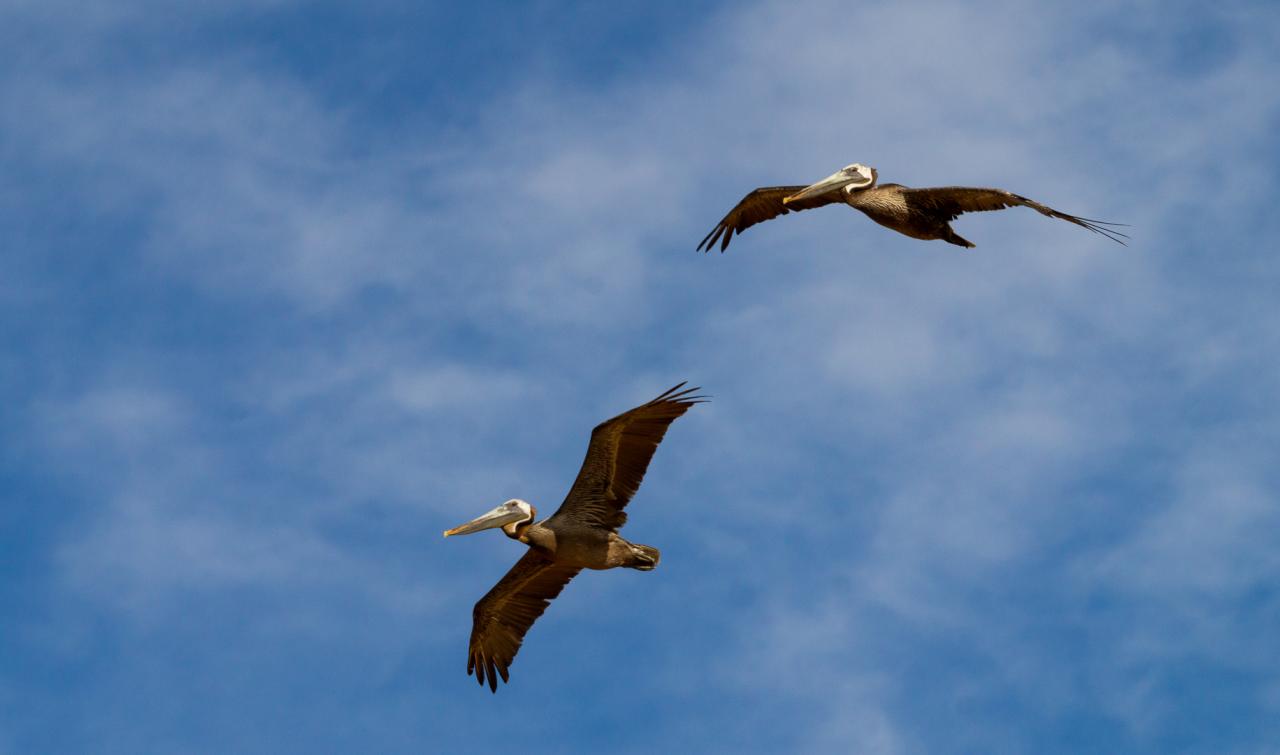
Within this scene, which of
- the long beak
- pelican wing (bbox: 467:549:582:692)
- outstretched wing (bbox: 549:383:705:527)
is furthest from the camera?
the long beak

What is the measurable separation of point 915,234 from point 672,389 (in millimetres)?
4902

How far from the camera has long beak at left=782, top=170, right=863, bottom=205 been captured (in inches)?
838

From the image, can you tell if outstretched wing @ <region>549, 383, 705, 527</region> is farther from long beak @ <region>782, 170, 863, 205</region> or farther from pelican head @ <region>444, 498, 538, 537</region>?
long beak @ <region>782, 170, 863, 205</region>

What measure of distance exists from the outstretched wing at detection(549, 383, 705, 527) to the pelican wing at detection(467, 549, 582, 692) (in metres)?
1.39

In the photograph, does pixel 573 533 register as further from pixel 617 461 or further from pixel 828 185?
pixel 828 185

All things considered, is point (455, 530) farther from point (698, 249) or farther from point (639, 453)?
point (698, 249)

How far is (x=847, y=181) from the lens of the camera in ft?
69.8

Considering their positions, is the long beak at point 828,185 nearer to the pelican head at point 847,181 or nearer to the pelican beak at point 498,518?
the pelican head at point 847,181

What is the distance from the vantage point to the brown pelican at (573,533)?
17.8 metres

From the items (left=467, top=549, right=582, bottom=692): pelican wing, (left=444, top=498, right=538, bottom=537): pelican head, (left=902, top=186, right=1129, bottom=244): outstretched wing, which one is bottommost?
(left=467, top=549, right=582, bottom=692): pelican wing

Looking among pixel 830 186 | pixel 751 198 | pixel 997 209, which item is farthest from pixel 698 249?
pixel 997 209

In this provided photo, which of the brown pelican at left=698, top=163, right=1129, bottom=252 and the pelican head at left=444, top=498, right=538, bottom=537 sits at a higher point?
the brown pelican at left=698, top=163, right=1129, bottom=252

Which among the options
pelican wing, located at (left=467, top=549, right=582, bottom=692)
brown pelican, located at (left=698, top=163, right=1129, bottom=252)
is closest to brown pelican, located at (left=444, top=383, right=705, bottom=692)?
pelican wing, located at (left=467, top=549, right=582, bottom=692)

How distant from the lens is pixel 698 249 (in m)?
24.0
